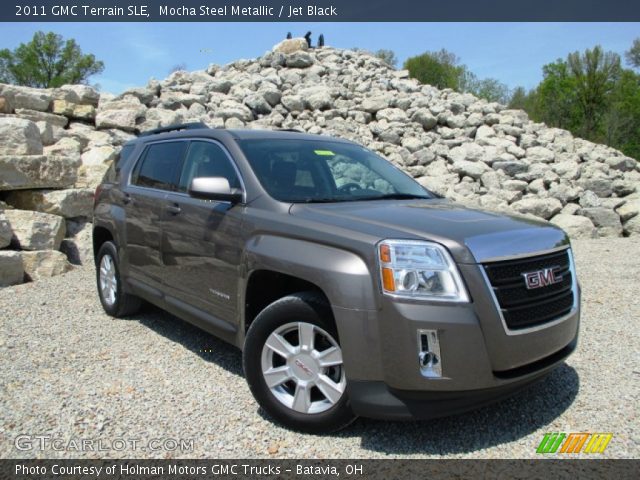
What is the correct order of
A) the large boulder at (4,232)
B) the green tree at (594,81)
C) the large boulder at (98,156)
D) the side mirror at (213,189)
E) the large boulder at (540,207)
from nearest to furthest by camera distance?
the side mirror at (213,189)
the large boulder at (4,232)
the large boulder at (98,156)
the large boulder at (540,207)
the green tree at (594,81)

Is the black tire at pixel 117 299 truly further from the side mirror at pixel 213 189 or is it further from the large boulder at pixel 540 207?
the large boulder at pixel 540 207

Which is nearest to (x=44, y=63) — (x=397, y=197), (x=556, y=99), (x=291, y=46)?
(x=291, y=46)

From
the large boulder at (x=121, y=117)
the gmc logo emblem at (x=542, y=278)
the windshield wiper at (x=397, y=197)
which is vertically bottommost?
the gmc logo emblem at (x=542, y=278)

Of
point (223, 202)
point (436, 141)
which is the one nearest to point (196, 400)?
point (223, 202)

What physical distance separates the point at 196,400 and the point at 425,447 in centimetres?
165

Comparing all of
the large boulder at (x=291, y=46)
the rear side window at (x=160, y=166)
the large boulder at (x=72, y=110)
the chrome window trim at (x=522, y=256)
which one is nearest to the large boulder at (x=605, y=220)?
the chrome window trim at (x=522, y=256)

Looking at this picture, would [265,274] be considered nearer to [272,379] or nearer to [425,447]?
[272,379]

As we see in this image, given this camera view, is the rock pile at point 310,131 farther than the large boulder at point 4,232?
Yes

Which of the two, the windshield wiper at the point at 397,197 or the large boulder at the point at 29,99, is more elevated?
the large boulder at the point at 29,99

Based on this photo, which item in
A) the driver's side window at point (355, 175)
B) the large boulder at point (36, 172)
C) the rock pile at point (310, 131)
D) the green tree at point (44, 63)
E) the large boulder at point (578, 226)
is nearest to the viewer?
the driver's side window at point (355, 175)

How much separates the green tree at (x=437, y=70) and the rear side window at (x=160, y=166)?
125 feet

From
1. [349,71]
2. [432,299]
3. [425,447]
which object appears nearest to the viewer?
[432,299]

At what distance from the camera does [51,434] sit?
131 inches

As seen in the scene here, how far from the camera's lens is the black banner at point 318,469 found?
9.43ft
